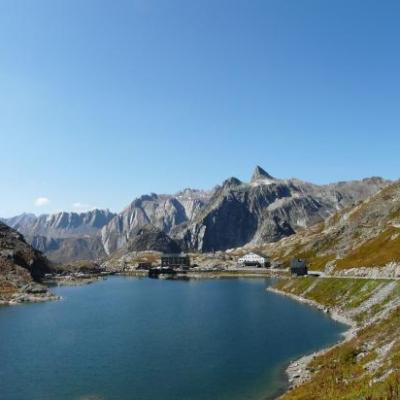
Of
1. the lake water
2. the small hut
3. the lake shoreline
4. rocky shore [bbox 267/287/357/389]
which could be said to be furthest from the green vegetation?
the lake shoreline

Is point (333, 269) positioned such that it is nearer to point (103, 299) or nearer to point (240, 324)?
point (240, 324)

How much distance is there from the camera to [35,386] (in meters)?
65.9

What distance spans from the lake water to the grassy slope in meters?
6.76

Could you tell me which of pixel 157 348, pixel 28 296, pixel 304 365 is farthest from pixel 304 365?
pixel 28 296

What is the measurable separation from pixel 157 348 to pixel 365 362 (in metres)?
42.9

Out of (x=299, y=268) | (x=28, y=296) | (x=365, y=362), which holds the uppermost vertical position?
(x=299, y=268)

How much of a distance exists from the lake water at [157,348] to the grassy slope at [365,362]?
6.76 m

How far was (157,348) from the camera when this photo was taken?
282 ft

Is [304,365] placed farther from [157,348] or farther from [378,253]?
[378,253]

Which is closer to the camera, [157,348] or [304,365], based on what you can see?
[304,365]

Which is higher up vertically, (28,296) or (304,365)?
(28,296)

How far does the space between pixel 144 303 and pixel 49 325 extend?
4752 centimetres

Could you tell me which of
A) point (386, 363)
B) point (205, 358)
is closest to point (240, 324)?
point (205, 358)

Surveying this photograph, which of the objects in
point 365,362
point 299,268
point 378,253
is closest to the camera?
point 365,362
